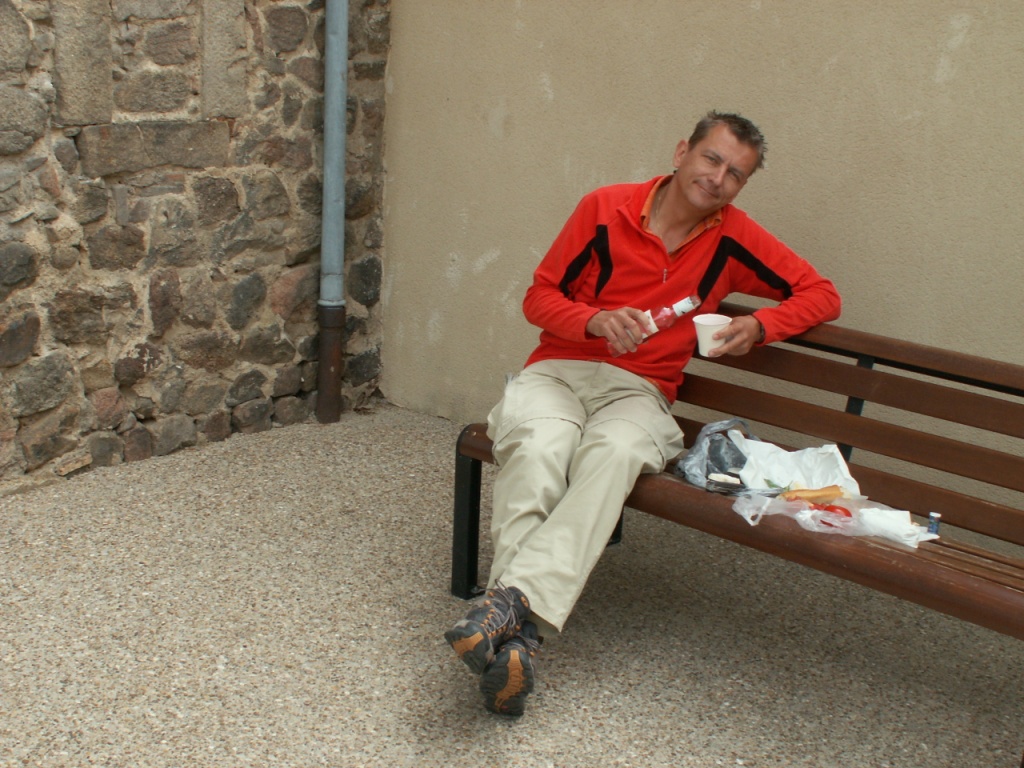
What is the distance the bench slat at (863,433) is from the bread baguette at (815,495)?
267 mm

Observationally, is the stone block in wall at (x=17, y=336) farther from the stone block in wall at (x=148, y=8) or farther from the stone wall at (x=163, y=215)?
the stone block in wall at (x=148, y=8)

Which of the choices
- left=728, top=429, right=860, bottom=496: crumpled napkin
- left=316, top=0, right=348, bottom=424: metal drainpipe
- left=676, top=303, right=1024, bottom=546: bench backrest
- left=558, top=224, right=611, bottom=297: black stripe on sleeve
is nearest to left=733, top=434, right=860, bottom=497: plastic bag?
left=728, top=429, right=860, bottom=496: crumpled napkin

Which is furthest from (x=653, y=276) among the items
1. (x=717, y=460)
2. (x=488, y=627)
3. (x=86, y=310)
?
(x=86, y=310)

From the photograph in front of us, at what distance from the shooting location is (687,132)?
12.2 ft

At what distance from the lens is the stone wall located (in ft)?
11.3

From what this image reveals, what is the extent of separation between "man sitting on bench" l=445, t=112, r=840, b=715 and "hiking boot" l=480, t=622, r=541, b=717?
1.7 inches

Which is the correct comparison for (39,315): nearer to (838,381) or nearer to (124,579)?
(124,579)

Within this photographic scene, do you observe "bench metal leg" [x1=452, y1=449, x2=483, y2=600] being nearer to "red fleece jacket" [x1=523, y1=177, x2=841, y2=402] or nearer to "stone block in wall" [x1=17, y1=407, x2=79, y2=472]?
"red fleece jacket" [x1=523, y1=177, x2=841, y2=402]

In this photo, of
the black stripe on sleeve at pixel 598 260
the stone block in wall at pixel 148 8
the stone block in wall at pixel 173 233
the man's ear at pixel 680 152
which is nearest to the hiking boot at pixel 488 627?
the black stripe on sleeve at pixel 598 260

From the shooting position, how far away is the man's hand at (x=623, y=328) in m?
2.85

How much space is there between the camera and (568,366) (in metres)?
3.12

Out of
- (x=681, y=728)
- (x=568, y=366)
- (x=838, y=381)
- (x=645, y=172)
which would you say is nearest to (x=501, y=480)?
(x=568, y=366)

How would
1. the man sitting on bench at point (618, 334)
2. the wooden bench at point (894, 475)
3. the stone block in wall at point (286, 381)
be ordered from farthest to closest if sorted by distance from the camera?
the stone block in wall at point (286, 381), the man sitting on bench at point (618, 334), the wooden bench at point (894, 475)

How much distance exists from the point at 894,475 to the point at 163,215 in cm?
249
